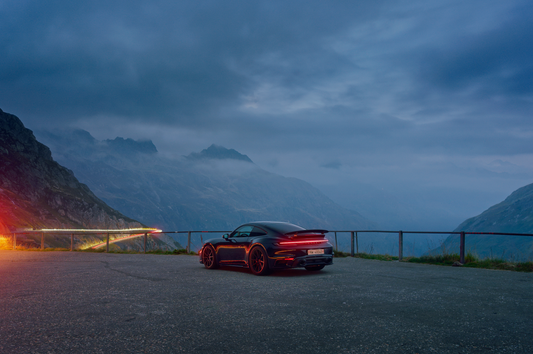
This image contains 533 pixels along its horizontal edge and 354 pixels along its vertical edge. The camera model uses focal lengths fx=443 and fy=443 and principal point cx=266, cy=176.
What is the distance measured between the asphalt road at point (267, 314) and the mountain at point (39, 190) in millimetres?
115760

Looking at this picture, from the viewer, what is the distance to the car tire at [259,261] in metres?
10.9

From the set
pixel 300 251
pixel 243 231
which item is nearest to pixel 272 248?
pixel 300 251

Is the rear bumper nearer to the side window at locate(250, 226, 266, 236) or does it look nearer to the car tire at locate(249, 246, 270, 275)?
the car tire at locate(249, 246, 270, 275)

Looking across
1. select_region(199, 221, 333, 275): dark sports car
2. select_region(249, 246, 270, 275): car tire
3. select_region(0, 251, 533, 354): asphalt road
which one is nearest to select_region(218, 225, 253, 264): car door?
select_region(199, 221, 333, 275): dark sports car

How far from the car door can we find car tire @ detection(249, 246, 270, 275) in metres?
0.39

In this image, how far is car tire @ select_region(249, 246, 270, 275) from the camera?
10.9 meters

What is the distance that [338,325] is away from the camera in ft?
18.0

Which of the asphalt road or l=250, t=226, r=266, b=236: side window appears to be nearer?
the asphalt road

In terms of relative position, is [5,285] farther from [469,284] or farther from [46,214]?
[46,214]

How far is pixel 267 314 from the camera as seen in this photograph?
20.3ft

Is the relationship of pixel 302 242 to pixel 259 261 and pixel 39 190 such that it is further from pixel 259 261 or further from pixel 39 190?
pixel 39 190

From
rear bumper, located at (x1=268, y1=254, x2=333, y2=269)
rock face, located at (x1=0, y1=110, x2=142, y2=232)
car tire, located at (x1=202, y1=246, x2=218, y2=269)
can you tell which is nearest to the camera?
rear bumper, located at (x1=268, y1=254, x2=333, y2=269)

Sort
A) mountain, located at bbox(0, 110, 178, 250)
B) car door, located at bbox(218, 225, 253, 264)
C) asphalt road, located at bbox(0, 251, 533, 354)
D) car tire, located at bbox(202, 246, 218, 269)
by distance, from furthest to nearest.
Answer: mountain, located at bbox(0, 110, 178, 250) < car tire, located at bbox(202, 246, 218, 269) < car door, located at bbox(218, 225, 253, 264) < asphalt road, located at bbox(0, 251, 533, 354)

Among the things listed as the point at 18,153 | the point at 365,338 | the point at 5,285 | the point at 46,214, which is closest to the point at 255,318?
the point at 365,338
